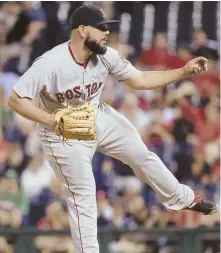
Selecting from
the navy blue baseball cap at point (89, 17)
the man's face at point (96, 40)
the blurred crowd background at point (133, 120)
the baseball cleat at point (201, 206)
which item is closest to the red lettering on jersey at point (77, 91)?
the man's face at point (96, 40)

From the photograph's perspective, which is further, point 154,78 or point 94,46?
point 154,78

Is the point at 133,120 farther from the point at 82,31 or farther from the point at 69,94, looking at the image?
the point at 82,31

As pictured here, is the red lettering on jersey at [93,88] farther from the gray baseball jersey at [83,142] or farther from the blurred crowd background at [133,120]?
the blurred crowd background at [133,120]

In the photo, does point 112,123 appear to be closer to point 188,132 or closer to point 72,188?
point 72,188

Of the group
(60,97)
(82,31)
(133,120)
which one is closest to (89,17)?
(82,31)

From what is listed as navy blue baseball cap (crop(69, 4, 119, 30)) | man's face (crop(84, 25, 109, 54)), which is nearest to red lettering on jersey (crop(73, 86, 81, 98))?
man's face (crop(84, 25, 109, 54))
